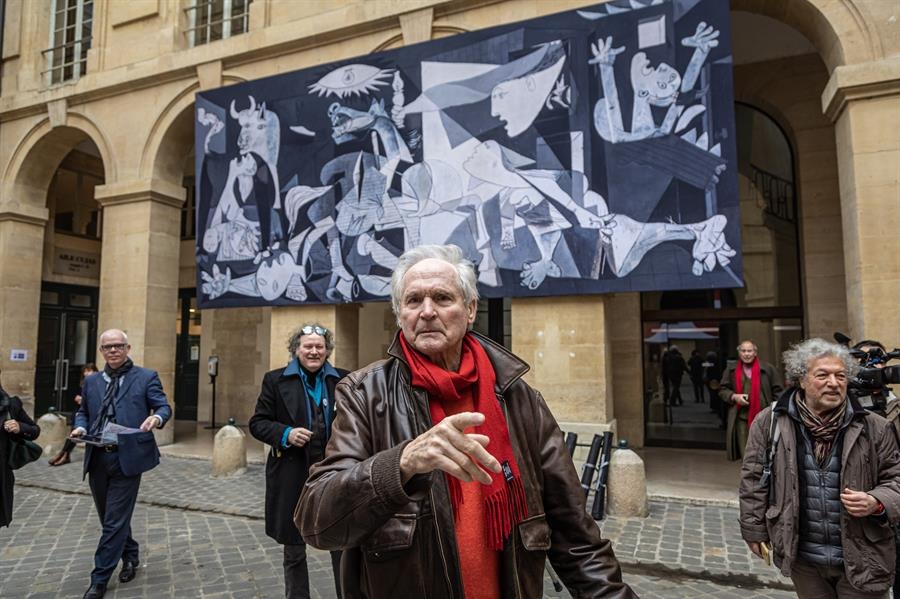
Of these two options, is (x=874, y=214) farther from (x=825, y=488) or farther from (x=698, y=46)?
(x=825, y=488)

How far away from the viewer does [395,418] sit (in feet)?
5.48

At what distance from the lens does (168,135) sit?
35.3ft

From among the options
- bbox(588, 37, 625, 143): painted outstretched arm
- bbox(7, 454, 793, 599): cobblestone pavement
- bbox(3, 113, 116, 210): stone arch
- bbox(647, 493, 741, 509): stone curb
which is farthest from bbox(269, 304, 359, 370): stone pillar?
bbox(3, 113, 116, 210): stone arch

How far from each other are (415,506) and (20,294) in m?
14.0

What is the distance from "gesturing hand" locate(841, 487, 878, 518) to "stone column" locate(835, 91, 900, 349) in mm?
4622

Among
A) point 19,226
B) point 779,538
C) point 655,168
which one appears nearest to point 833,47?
point 655,168

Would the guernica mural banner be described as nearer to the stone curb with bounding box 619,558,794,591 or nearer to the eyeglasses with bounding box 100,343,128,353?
the stone curb with bounding box 619,558,794,591

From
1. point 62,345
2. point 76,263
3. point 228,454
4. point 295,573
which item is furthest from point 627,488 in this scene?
point 76,263

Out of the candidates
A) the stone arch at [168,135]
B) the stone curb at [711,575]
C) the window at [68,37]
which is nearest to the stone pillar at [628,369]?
the stone curb at [711,575]

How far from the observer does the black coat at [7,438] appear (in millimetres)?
4129

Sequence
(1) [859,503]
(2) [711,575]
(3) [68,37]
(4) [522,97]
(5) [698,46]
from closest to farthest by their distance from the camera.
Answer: (1) [859,503] → (2) [711,575] → (5) [698,46] → (4) [522,97] → (3) [68,37]

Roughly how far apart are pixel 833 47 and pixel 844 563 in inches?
275

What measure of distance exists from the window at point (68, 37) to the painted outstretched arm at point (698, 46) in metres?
12.5

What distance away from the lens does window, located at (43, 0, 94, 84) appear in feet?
40.3
